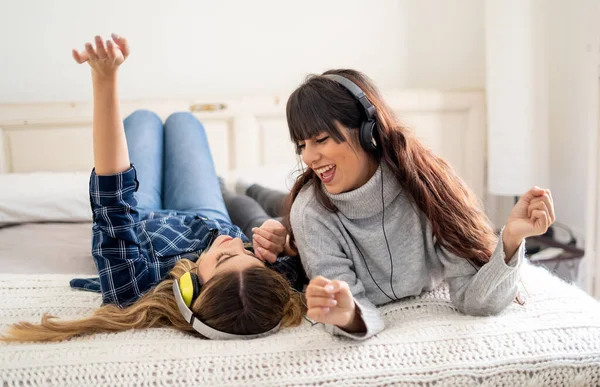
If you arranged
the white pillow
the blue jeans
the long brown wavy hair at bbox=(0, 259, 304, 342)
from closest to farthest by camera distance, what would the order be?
the long brown wavy hair at bbox=(0, 259, 304, 342) < the blue jeans < the white pillow

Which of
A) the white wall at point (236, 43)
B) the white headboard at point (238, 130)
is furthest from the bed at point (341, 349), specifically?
the white wall at point (236, 43)

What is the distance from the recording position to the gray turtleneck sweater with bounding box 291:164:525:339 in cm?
97

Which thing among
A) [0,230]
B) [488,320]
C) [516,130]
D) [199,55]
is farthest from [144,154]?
[516,130]

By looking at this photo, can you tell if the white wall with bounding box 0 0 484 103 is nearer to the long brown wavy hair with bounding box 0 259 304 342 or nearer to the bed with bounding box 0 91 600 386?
the bed with bounding box 0 91 600 386

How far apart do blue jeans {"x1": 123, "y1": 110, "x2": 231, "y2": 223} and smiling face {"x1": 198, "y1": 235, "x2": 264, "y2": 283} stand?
1.50 ft

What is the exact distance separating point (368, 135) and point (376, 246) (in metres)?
0.20

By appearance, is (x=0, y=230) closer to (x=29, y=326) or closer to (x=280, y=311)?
(x=29, y=326)

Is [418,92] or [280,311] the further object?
[418,92]

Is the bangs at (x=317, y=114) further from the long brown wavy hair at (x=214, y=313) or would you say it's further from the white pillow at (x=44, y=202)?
the white pillow at (x=44, y=202)

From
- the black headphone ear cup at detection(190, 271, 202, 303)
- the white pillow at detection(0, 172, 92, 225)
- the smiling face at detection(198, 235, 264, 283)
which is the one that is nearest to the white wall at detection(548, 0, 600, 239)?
the smiling face at detection(198, 235, 264, 283)

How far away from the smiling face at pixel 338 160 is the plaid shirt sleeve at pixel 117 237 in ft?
1.05

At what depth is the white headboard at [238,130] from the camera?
2318mm

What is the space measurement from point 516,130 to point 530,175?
6.9 inches

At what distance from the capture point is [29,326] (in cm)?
88
